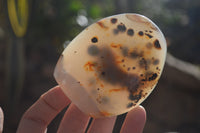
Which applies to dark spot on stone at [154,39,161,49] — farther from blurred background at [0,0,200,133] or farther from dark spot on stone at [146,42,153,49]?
blurred background at [0,0,200,133]

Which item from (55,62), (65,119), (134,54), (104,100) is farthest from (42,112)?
(55,62)

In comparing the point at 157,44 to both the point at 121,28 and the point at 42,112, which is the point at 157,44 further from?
the point at 42,112

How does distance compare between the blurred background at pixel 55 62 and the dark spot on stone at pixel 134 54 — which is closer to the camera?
the dark spot on stone at pixel 134 54

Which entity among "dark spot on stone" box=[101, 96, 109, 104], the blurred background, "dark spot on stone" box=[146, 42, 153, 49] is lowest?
the blurred background

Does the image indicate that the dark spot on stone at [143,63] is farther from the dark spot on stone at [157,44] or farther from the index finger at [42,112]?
the index finger at [42,112]

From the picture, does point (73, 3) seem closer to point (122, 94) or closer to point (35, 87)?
point (35, 87)

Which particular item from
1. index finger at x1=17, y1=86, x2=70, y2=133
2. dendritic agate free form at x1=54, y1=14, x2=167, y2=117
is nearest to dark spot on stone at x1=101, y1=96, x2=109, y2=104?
dendritic agate free form at x1=54, y1=14, x2=167, y2=117

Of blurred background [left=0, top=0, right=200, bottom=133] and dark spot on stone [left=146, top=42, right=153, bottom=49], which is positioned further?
blurred background [left=0, top=0, right=200, bottom=133]

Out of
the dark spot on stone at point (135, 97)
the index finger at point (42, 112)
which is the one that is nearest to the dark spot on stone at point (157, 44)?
the dark spot on stone at point (135, 97)
